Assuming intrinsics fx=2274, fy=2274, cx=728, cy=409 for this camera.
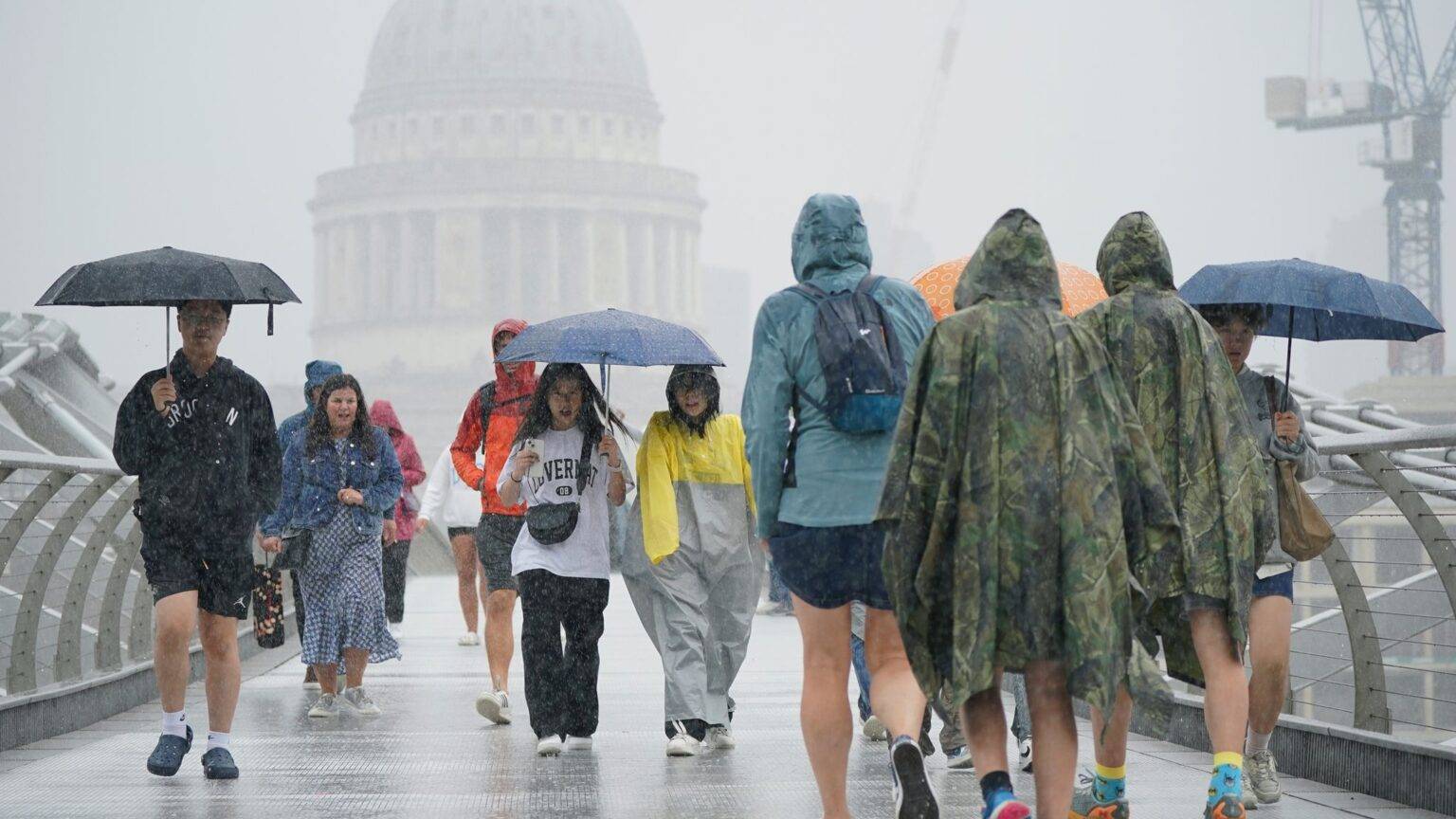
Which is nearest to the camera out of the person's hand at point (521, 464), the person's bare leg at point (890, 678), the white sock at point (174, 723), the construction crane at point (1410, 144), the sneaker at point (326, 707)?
the person's bare leg at point (890, 678)

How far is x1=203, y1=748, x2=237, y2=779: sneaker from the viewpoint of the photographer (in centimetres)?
738

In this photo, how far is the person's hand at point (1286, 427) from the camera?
A: 6.48 metres

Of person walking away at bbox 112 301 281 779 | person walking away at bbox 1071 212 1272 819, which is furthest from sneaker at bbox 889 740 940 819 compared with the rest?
person walking away at bbox 112 301 281 779

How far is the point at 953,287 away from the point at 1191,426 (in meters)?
2.17

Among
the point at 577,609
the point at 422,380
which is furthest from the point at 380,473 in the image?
the point at 422,380

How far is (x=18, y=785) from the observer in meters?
7.21

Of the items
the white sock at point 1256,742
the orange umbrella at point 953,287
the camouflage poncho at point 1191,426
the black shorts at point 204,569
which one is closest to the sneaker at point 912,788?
the camouflage poncho at point 1191,426

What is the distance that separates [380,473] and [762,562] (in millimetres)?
2309

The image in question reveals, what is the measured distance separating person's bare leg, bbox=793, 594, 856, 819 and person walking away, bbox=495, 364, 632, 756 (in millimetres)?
2853

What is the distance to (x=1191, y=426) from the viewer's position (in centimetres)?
576

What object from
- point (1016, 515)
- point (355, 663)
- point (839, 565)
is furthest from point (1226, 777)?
point (355, 663)

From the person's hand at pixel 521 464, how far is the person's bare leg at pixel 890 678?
2.85m

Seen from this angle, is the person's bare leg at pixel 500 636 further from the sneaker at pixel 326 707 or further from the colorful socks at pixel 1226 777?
the colorful socks at pixel 1226 777

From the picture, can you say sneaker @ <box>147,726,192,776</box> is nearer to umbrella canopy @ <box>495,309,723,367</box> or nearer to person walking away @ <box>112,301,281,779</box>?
person walking away @ <box>112,301,281,779</box>
